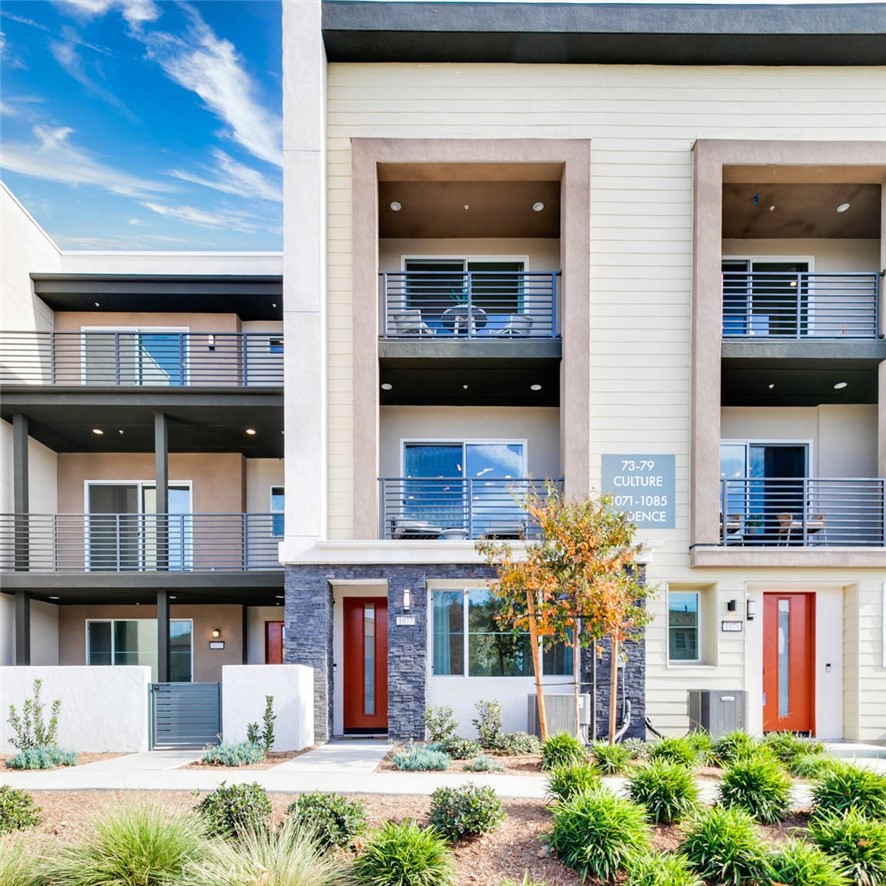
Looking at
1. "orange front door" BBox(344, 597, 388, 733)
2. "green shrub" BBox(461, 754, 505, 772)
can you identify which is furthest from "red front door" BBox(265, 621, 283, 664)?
"green shrub" BBox(461, 754, 505, 772)

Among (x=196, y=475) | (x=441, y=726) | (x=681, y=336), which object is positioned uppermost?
(x=681, y=336)

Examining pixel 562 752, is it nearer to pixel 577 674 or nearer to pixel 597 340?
pixel 577 674

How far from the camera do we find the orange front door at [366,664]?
39.0 feet

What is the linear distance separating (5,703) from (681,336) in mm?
12120

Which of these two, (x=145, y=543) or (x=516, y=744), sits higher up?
(x=145, y=543)

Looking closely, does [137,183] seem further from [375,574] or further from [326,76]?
[375,574]

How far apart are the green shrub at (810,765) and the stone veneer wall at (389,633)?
4.72 metres

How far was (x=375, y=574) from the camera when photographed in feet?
36.0

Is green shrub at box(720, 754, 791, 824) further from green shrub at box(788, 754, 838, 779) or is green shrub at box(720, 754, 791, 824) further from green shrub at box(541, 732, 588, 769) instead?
green shrub at box(541, 732, 588, 769)

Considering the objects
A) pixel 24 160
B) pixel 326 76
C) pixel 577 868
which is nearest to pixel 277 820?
pixel 577 868

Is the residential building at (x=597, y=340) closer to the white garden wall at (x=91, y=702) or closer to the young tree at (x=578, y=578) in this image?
the young tree at (x=578, y=578)

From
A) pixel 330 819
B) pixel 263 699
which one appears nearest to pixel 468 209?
pixel 263 699

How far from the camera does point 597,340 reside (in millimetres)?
11844

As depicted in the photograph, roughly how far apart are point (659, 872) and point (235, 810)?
3619mm
